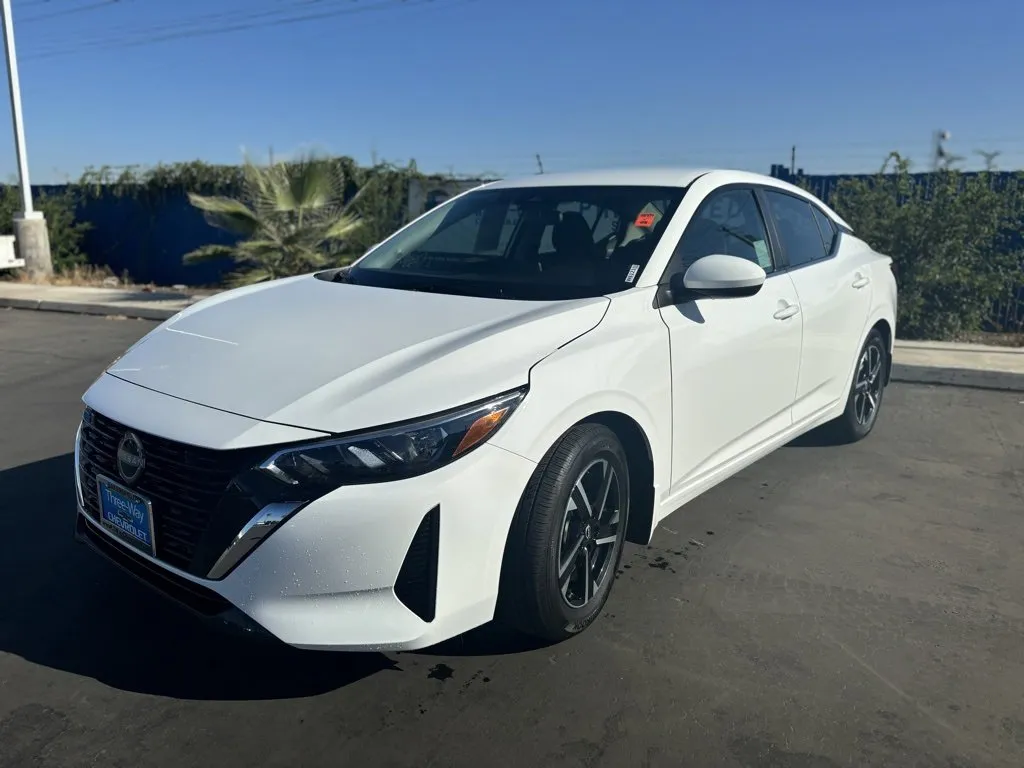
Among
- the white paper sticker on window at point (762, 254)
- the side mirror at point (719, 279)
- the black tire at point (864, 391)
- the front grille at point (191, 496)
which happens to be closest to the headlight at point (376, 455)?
the front grille at point (191, 496)

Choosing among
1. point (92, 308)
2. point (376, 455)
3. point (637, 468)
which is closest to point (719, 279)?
point (637, 468)

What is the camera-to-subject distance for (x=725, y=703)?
2.74m

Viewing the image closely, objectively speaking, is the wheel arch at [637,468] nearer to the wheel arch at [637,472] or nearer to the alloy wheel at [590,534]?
the wheel arch at [637,472]

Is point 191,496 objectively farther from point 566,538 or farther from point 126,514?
point 566,538

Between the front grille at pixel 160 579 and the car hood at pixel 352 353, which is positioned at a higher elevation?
the car hood at pixel 352 353

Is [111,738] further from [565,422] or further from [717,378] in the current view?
[717,378]

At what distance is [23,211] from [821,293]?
1667 centimetres

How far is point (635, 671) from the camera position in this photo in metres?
2.93

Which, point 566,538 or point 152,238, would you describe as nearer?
point 566,538

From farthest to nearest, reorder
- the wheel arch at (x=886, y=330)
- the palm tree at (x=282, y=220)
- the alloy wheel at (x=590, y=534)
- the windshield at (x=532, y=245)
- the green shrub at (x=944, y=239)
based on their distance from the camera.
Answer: the palm tree at (x=282, y=220), the green shrub at (x=944, y=239), the wheel arch at (x=886, y=330), the windshield at (x=532, y=245), the alloy wheel at (x=590, y=534)

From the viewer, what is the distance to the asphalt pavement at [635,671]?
2.52m

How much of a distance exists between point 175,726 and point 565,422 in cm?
151

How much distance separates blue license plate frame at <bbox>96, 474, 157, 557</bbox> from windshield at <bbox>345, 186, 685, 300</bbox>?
142cm

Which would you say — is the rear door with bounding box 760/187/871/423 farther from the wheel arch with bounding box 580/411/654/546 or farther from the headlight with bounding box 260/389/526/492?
the headlight with bounding box 260/389/526/492
